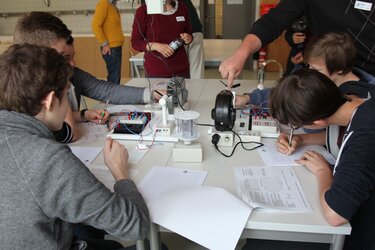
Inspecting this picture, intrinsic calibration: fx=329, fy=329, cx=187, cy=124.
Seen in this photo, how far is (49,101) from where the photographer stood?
2.90 feet

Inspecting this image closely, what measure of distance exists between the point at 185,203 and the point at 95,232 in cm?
67

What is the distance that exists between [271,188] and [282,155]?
28 cm

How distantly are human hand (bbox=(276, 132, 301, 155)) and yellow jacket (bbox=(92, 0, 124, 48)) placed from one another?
3116 millimetres

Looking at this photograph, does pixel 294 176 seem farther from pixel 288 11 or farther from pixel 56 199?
pixel 288 11

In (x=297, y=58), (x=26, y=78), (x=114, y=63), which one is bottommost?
(x=114, y=63)

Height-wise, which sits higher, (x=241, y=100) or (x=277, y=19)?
(x=277, y=19)

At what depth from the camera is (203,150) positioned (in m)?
1.37

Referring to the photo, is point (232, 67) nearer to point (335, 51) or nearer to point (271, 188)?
point (335, 51)

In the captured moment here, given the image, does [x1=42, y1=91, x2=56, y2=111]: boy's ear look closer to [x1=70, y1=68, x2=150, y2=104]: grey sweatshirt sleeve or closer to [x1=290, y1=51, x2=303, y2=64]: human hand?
[x1=70, y1=68, x2=150, y2=104]: grey sweatshirt sleeve

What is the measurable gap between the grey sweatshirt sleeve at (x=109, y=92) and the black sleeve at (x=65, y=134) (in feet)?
1.57

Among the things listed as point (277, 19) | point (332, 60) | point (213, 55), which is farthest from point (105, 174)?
point (213, 55)

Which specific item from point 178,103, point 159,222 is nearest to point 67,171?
point 159,222

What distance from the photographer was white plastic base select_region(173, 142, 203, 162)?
1.26m

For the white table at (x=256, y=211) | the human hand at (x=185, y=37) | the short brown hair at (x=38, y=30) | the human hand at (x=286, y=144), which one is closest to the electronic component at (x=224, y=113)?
the white table at (x=256, y=211)
